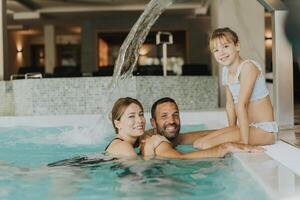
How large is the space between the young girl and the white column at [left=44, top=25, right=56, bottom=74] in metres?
15.0

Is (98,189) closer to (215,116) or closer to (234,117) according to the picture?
(234,117)

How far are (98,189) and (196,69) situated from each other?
11113 millimetres

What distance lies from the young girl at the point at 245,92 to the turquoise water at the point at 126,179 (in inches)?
14.1

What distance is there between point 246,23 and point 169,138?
226 inches

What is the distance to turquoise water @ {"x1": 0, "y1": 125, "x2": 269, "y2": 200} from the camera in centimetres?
200

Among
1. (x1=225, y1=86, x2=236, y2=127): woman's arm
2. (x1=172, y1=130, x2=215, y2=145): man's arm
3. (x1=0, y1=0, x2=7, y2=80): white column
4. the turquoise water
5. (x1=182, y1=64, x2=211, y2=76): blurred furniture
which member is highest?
(x1=0, y1=0, x2=7, y2=80): white column

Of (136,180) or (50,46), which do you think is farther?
(50,46)

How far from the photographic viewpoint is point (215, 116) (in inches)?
240

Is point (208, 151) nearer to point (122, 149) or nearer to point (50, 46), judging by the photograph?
point (122, 149)

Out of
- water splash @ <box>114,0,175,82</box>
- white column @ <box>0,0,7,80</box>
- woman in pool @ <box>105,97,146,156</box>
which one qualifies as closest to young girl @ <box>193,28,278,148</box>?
woman in pool @ <box>105,97,146,156</box>

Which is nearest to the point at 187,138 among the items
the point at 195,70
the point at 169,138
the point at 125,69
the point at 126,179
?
the point at 169,138

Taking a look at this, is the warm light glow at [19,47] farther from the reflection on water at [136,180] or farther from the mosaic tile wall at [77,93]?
the reflection on water at [136,180]

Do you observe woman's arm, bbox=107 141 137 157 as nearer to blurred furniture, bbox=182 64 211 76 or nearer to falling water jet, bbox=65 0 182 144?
falling water jet, bbox=65 0 182 144

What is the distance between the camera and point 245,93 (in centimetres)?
278
